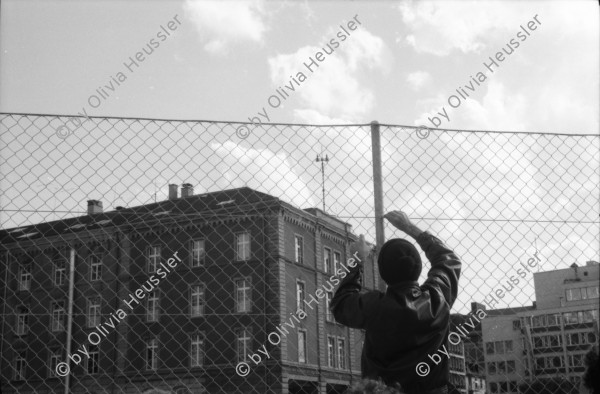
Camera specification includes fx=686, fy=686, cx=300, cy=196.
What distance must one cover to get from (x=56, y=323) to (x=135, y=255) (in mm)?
7956

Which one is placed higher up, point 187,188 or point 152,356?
point 152,356

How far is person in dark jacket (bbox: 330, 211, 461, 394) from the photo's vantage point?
3.49m

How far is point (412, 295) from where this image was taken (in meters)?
3.50

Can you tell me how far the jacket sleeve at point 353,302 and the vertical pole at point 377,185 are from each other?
490 millimetres

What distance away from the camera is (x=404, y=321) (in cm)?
346

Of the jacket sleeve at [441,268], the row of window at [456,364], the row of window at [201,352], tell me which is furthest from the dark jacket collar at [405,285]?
the row of window at [456,364]

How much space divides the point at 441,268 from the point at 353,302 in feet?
1.75

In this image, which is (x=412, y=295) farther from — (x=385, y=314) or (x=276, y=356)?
(x=276, y=356)

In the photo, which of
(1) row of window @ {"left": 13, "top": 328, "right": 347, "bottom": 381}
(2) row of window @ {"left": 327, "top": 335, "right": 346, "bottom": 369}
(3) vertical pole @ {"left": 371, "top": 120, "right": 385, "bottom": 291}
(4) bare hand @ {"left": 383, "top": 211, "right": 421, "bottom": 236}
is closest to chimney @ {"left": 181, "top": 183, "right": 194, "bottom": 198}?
(3) vertical pole @ {"left": 371, "top": 120, "right": 385, "bottom": 291}

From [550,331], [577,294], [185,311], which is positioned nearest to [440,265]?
[185,311]

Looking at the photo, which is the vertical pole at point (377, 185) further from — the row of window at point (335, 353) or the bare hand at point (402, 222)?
the row of window at point (335, 353)

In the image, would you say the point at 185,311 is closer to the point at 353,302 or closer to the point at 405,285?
the point at 353,302

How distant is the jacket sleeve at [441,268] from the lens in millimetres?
3680

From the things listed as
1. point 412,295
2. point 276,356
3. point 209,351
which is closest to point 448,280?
point 412,295
